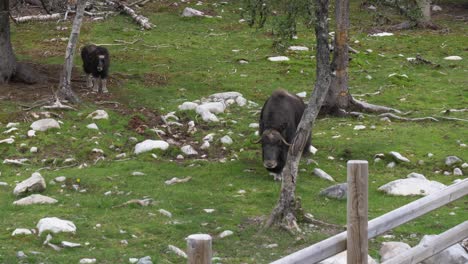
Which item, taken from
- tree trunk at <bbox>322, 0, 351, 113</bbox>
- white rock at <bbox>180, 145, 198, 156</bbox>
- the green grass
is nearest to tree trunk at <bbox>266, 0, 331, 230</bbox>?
the green grass

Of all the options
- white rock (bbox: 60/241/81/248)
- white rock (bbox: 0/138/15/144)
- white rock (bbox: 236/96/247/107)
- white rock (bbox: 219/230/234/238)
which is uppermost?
white rock (bbox: 60/241/81/248)

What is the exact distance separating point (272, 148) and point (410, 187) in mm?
2525

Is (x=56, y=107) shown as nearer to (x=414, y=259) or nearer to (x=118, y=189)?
(x=118, y=189)

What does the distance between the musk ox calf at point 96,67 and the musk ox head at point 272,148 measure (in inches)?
292

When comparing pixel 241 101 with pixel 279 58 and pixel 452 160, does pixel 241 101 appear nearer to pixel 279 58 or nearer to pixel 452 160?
pixel 279 58

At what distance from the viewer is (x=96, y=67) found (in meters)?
20.4

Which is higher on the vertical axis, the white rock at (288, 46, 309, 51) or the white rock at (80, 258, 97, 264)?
the white rock at (80, 258, 97, 264)

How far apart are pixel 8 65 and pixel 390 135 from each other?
32.6ft

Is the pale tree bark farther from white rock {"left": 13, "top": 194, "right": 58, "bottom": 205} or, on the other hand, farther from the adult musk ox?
white rock {"left": 13, "top": 194, "right": 58, "bottom": 205}

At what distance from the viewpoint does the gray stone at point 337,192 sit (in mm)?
12789

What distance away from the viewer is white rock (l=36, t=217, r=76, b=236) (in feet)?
34.1

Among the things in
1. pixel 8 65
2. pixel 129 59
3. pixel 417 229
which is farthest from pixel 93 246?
pixel 129 59

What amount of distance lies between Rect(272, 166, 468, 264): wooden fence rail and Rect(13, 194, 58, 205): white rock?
268 inches

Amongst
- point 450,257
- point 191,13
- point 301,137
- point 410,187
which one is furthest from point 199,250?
point 191,13
